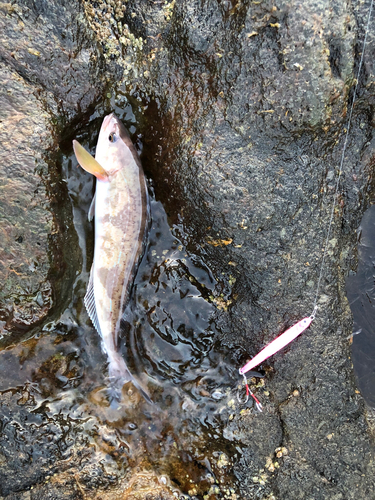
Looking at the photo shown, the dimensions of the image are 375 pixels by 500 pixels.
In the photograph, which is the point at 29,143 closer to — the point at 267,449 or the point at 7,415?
the point at 7,415

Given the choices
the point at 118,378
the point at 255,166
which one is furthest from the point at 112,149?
the point at 118,378

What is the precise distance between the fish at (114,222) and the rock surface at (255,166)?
11.6 inches

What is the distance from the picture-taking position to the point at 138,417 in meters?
3.11

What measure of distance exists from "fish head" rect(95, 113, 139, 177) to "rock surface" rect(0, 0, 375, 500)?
0.26m

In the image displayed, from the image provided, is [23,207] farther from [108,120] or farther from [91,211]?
[108,120]

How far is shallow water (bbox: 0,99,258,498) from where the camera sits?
9.71ft

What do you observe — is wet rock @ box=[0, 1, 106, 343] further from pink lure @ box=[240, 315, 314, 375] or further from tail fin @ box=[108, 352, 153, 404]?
pink lure @ box=[240, 315, 314, 375]

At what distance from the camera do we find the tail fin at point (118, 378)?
3121mm

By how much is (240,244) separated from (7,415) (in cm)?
245

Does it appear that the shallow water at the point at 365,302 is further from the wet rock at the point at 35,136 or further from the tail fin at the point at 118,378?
the wet rock at the point at 35,136

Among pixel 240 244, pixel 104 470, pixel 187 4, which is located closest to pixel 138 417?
pixel 104 470

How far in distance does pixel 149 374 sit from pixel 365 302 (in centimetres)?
218

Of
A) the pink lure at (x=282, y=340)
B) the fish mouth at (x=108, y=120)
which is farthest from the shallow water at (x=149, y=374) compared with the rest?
the pink lure at (x=282, y=340)

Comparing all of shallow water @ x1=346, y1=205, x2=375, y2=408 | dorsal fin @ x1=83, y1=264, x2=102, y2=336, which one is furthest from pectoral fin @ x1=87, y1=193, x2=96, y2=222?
shallow water @ x1=346, y1=205, x2=375, y2=408
